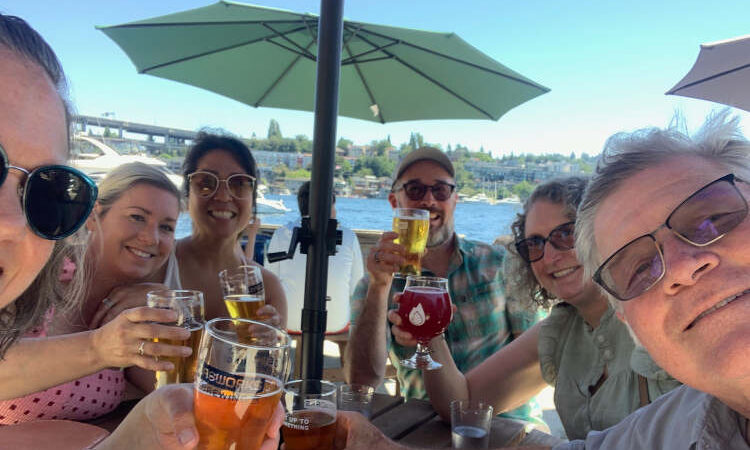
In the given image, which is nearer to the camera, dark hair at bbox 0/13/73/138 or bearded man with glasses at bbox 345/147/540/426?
dark hair at bbox 0/13/73/138

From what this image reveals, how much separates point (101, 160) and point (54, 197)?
22.8ft

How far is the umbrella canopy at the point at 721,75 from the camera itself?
2.65 metres

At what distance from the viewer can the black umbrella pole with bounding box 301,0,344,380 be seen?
1.55 m

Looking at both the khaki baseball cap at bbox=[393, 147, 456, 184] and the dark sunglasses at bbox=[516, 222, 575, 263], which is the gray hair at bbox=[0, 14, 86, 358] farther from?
the khaki baseball cap at bbox=[393, 147, 456, 184]

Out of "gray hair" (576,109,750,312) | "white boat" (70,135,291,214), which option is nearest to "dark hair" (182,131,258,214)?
"white boat" (70,135,291,214)

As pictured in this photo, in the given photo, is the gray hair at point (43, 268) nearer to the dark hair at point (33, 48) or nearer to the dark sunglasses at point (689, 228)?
the dark hair at point (33, 48)

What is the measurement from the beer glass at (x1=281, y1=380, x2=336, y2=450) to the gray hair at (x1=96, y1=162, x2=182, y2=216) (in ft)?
5.11

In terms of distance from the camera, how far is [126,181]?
247cm

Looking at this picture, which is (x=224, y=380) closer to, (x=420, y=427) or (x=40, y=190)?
(x=40, y=190)

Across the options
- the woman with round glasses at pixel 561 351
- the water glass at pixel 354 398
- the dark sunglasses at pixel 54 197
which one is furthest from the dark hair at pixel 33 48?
the woman with round glasses at pixel 561 351

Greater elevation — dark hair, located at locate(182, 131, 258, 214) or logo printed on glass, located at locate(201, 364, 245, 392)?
dark hair, located at locate(182, 131, 258, 214)

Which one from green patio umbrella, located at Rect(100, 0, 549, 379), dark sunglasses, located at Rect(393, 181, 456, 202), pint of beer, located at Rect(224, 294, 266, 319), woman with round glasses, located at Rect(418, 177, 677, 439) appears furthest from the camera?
green patio umbrella, located at Rect(100, 0, 549, 379)

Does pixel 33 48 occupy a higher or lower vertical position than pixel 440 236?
higher

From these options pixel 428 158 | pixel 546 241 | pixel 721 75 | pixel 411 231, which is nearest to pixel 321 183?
pixel 411 231
